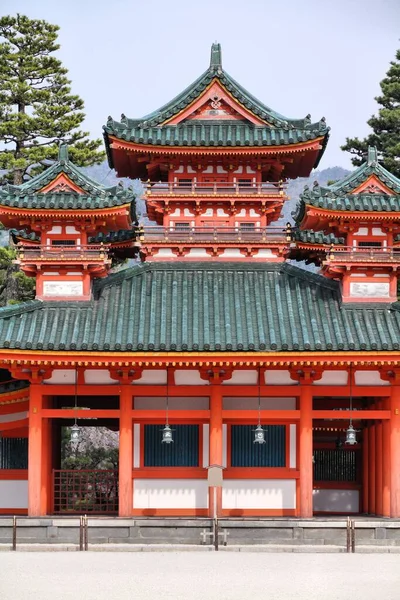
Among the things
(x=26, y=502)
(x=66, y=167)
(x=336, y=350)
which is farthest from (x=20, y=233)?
(x=336, y=350)

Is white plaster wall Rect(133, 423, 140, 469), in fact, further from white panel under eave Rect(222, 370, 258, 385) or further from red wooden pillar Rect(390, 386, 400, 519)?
red wooden pillar Rect(390, 386, 400, 519)

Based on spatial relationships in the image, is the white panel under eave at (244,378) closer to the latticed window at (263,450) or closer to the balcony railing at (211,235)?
the latticed window at (263,450)

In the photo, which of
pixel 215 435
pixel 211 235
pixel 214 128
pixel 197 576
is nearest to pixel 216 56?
pixel 214 128

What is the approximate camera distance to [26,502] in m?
31.4

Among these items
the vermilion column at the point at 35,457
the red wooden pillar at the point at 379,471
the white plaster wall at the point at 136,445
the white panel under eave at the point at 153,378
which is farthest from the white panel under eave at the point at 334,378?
the vermilion column at the point at 35,457

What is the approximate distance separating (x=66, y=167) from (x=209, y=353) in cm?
745

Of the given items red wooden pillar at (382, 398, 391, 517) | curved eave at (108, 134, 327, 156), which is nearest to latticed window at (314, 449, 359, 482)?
red wooden pillar at (382, 398, 391, 517)

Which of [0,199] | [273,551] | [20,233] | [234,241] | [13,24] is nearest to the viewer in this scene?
[273,551]

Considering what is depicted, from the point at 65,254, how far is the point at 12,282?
2058cm

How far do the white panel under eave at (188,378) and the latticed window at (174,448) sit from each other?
1.21 m

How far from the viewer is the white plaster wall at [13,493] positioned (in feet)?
103

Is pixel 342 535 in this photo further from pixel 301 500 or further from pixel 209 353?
pixel 209 353

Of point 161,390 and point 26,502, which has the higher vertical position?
point 161,390

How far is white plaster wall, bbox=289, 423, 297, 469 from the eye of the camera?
3031 centimetres
